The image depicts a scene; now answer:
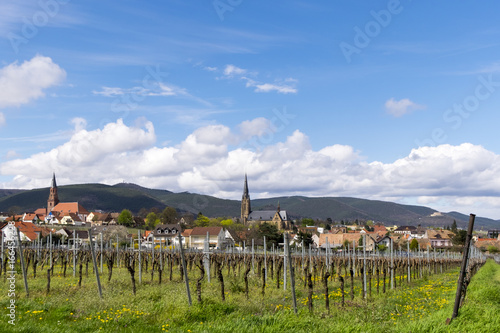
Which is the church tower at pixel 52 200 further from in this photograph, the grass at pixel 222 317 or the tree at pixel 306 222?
the grass at pixel 222 317

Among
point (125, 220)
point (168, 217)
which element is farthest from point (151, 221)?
point (125, 220)

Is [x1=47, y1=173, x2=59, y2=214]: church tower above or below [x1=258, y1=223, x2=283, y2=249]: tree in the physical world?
above

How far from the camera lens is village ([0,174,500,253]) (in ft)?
245

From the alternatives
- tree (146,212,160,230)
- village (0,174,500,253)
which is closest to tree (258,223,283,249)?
Result: village (0,174,500,253)

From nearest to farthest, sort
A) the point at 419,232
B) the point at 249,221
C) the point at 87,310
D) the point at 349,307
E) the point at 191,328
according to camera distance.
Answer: the point at 191,328, the point at 87,310, the point at 349,307, the point at 419,232, the point at 249,221

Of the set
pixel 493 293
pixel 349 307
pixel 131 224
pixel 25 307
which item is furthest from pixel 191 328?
pixel 131 224

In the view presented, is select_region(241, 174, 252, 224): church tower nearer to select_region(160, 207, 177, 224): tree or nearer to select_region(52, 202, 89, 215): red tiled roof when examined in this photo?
select_region(160, 207, 177, 224): tree

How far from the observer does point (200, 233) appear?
3696 inches

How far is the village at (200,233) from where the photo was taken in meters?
74.8

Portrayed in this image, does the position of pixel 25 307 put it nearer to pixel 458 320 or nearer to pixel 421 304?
pixel 458 320

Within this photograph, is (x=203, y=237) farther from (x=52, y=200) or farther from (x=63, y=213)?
(x=52, y=200)

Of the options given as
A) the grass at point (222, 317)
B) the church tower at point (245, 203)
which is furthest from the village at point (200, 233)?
the grass at point (222, 317)

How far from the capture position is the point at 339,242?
90562mm

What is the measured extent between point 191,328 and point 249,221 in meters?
186
